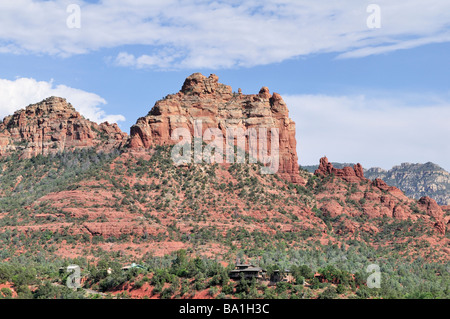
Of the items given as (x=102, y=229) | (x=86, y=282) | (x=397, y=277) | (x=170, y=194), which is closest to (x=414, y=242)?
(x=397, y=277)

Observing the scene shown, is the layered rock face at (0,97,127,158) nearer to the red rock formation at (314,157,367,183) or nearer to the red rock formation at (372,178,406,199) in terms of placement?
the red rock formation at (314,157,367,183)

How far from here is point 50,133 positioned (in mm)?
164375

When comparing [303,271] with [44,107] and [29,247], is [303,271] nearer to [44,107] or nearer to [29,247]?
[29,247]

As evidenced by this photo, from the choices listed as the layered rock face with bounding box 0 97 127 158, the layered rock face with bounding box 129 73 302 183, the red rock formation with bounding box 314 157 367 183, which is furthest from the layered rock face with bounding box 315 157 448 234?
the layered rock face with bounding box 0 97 127 158

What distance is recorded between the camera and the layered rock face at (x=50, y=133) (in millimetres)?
162875

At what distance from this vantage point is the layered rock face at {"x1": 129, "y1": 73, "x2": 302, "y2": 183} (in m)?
148

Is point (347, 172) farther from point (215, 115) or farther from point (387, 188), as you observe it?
point (215, 115)

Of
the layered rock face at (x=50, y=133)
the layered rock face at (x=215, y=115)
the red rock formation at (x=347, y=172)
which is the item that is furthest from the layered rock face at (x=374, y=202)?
the layered rock face at (x=50, y=133)

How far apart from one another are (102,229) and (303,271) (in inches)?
1550

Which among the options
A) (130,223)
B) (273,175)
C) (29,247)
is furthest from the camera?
→ (273,175)

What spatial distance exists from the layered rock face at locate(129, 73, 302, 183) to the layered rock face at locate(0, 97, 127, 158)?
47.4 feet

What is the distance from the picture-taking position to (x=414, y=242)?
136 meters

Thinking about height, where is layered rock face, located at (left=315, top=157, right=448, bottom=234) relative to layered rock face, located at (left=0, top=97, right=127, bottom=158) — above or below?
below
